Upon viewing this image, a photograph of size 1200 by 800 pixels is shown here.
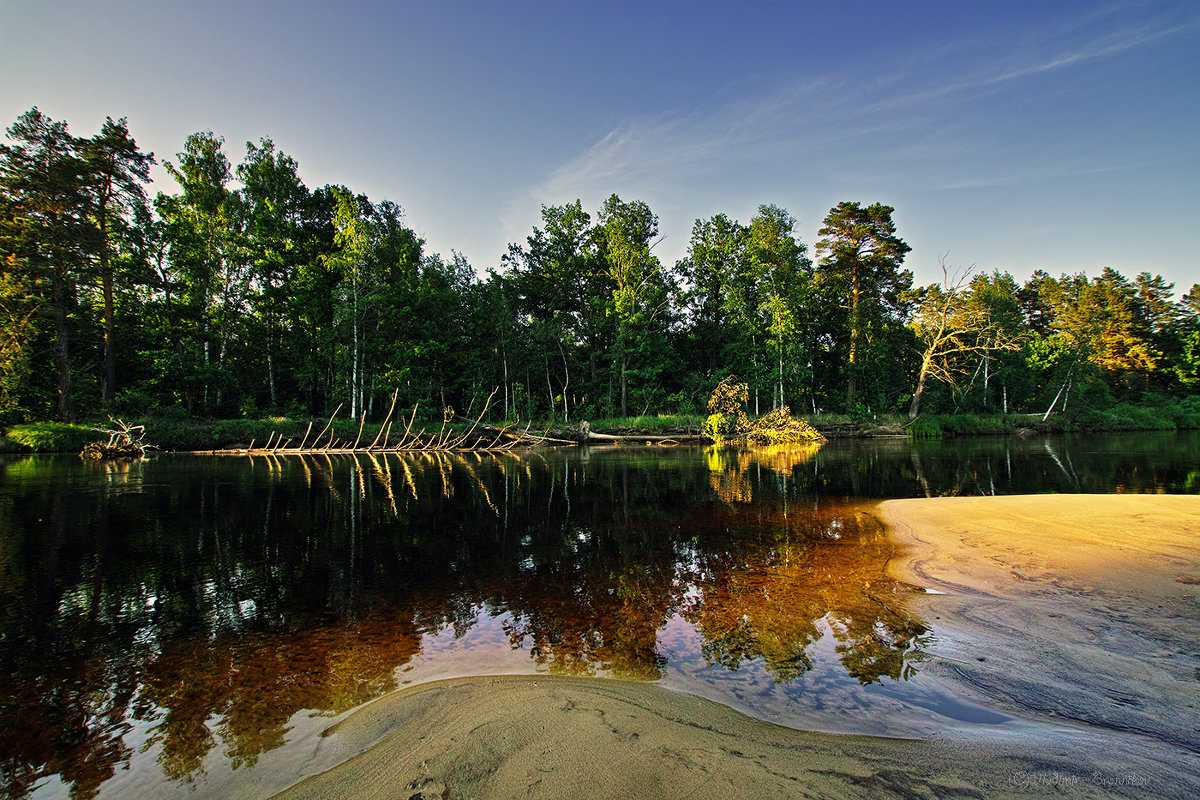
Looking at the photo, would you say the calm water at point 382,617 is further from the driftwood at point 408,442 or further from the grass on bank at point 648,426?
the grass on bank at point 648,426

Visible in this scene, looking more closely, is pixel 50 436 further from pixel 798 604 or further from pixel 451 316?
pixel 798 604

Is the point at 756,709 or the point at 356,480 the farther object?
the point at 356,480

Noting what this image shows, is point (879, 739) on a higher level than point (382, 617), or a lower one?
higher

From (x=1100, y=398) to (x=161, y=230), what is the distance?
73.0 metres

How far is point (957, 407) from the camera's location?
40938 millimetres

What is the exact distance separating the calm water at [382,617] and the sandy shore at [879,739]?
25 centimetres

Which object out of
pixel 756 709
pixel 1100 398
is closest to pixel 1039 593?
pixel 756 709

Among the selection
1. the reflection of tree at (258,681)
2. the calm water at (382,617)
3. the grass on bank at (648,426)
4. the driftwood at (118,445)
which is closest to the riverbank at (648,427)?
the grass on bank at (648,426)

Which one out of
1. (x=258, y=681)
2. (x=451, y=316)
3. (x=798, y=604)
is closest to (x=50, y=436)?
(x=451, y=316)

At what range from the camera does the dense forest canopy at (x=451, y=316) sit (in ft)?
90.5

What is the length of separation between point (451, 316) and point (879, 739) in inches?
1533

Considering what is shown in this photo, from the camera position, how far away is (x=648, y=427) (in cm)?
3488

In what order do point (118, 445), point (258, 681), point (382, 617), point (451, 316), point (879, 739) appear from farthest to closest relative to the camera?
point (451, 316)
point (118, 445)
point (382, 617)
point (258, 681)
point (879, 739)

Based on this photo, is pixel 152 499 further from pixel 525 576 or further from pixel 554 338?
pixel 554 338
